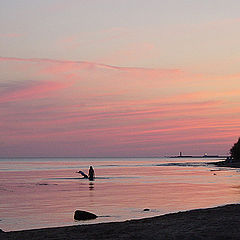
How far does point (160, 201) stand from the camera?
3391cm

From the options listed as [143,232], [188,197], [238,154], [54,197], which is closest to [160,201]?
[188,197]

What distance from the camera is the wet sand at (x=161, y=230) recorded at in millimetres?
15109

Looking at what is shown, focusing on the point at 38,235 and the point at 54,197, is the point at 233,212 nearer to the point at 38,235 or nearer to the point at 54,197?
the point at 38,235

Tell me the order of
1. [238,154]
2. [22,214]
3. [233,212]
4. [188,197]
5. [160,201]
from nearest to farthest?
[233,212] < [22,214] < [160,201] < [188,197] < [238,154]

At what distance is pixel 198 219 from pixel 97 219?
7.56m

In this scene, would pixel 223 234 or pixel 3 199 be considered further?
pixel 3 199

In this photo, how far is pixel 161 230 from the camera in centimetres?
1616

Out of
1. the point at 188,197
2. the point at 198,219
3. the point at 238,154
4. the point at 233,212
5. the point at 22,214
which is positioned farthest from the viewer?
the point at 238,154

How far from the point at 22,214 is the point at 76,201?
8.06 metres

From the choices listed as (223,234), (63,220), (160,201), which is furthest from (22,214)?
(223,234)

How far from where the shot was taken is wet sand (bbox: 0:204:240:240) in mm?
15109

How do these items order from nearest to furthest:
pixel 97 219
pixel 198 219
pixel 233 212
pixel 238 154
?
pixel 198 219
pixel 233 212
pixel 97 219
pixel 238 154

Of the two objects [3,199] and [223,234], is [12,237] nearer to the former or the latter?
[223,234]

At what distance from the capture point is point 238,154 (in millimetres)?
146250
